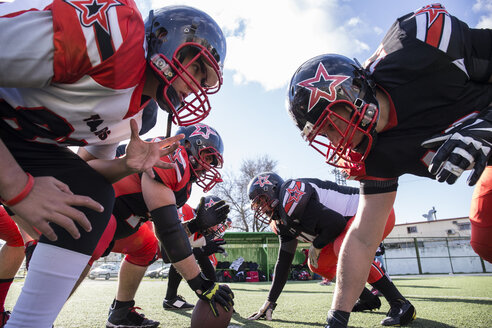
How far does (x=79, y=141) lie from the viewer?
68.4 inches

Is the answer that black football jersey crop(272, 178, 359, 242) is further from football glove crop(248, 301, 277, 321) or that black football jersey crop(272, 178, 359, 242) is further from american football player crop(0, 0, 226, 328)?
american football player crop(0, 0, 226, 328)

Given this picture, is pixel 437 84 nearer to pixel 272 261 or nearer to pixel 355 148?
pixel 355 148

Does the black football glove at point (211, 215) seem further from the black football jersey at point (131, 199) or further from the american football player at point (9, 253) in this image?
the american football player at point (9, 253)

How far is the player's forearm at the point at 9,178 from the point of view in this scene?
1.18 meters

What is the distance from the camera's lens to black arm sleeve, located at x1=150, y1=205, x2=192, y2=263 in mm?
2598

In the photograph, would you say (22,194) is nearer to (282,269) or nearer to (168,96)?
(168,96)

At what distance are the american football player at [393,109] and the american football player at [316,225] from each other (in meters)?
1.34

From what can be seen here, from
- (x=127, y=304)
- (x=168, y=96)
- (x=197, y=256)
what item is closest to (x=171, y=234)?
(x=168, y=96)

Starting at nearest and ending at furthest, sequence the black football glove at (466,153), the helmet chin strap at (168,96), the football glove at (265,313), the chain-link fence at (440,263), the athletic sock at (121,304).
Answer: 1. the black football glove at (466,153)
2. the helmet chin strap at (168,96)
3. the athletic sock at (121,304)
4. the football glove at (265,313)
5. the chain-link fence at (440,263)

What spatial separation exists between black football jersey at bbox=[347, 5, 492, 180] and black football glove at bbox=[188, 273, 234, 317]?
1491 millimetres

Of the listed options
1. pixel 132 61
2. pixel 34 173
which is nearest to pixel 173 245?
pixel 34 173

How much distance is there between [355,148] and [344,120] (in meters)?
0.29

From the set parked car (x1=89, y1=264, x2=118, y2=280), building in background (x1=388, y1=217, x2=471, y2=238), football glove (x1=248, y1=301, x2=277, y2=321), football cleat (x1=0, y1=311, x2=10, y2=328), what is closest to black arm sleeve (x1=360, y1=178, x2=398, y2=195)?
football glove (x1=248, y1=301, x2=277, y2=321)

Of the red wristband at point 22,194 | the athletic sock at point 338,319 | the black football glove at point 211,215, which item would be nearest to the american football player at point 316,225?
the black football glove at point 211,215
